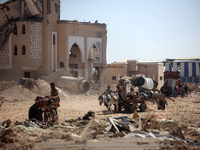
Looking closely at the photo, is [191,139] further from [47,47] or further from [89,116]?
[47,47]

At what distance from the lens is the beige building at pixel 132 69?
39.3m

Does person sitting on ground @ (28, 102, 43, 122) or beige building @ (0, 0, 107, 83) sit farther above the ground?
beige building @ (0, 0, 107, 83)

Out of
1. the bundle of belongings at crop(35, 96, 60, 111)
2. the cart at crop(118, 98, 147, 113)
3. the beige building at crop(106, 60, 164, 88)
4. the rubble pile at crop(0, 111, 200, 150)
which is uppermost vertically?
the beige building at crop(106, 60, 164, 88)

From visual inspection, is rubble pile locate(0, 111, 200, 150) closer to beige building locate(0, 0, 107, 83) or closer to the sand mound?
the sand mound

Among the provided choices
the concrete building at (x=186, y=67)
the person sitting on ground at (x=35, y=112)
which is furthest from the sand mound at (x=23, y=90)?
the concrete building at (x=186, y=67)

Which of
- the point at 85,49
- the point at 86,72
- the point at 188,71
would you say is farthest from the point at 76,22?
the point at 188,71

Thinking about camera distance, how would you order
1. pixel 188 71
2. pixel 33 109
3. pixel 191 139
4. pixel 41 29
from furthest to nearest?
pixel 188 71, pixel 41 29, pixel 33 109, pixel 191 139

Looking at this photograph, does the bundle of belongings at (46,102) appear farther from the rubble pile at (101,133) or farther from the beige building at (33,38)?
the beige building at (33,38)

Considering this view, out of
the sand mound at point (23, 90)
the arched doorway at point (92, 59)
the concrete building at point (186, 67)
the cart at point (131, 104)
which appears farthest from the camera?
the concrete building at point (186, 67)

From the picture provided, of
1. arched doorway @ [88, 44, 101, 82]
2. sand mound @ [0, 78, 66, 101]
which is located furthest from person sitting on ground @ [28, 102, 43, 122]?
arched doorway @ [88, 44, 101, 82]

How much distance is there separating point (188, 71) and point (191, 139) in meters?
41.9

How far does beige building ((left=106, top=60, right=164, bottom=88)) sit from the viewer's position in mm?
39281

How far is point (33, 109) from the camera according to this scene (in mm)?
12016

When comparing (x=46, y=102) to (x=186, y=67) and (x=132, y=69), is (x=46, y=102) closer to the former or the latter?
(x=132, y=69)
